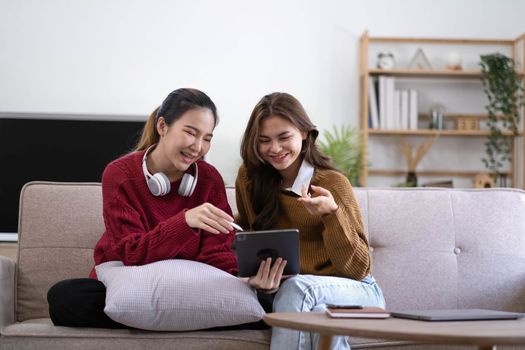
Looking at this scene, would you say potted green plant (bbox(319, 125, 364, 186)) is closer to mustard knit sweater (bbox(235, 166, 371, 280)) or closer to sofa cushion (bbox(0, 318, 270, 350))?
mustard knit sweater (bbox(235, 166, 371, 280))

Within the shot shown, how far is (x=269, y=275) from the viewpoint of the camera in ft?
6.66

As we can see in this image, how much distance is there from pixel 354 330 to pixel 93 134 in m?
3.45

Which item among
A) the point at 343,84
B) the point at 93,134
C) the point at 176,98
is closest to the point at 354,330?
the point at 176,98

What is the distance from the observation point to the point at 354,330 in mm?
1514

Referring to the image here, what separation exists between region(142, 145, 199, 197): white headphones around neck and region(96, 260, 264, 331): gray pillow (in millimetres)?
291

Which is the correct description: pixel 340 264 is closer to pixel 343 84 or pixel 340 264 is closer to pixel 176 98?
pixel 176 98

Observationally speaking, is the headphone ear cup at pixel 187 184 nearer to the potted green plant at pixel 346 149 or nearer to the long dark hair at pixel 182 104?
the long dark hair at pixel 182 104

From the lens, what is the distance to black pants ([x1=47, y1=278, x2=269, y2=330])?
2.08 m

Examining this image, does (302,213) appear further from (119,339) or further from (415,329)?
(415,329)

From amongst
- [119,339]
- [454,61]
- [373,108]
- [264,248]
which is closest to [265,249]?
[264,248]

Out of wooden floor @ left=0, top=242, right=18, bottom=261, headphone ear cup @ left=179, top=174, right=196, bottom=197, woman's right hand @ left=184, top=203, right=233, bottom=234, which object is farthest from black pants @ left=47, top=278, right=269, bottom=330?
wooden floor @ left=0, top=242, right=18, bottom=261

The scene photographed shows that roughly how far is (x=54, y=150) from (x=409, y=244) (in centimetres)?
270

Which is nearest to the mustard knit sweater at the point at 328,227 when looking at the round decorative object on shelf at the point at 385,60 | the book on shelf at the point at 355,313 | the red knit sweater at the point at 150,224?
the red knit sweater at the point at 150,224

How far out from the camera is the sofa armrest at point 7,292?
2.26 metres
